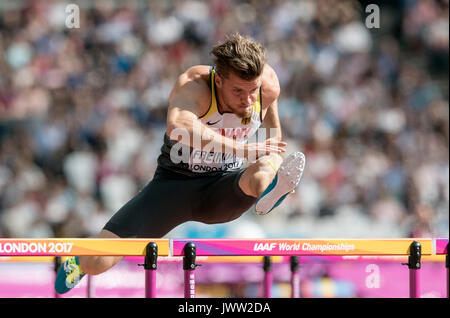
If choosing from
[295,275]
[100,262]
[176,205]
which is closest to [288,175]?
[176,205]

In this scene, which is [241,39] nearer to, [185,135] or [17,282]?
[185,135]

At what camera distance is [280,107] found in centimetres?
1123

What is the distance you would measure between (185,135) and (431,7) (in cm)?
871

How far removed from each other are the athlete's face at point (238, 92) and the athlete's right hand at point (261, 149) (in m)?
0.48

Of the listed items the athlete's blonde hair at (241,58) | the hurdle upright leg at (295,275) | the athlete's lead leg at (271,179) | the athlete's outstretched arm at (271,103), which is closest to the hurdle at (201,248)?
the athlete's lead leg at (271,179)

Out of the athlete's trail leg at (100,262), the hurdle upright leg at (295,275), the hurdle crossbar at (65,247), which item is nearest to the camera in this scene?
the hurdle crossbar at (65,247)

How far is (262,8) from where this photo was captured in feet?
41.0

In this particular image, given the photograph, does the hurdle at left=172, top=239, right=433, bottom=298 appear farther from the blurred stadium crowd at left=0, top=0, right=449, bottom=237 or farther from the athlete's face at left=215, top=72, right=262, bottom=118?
the blurred stadium crowd at left=0, top=0, right=449, bottom=237

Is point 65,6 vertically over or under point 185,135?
over

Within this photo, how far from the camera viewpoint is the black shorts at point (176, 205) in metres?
5.60

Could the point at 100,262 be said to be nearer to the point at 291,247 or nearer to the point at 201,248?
the point at 201,248

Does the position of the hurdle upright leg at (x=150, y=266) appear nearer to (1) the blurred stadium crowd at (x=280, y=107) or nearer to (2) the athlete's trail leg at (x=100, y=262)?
(2) the athlete's trail leg at (x=100, y=262)
